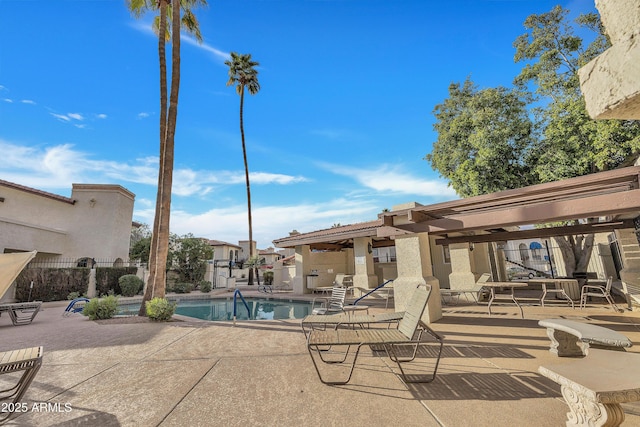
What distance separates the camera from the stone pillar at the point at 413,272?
6.69m

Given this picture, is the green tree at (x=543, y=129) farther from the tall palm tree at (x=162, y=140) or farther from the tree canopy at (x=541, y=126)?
the tall palm tree at (x=162, y=140)

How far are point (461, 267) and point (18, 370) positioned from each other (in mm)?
12845

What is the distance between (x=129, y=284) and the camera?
1639cm

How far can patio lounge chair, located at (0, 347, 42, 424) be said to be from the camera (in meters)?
2.73

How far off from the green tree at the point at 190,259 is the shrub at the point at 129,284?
153 inches

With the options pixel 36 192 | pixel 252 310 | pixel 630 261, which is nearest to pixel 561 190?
pixel 630 261

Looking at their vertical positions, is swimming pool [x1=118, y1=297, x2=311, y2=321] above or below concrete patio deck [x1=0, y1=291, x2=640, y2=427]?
below

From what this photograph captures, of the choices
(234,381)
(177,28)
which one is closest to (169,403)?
(234,381)

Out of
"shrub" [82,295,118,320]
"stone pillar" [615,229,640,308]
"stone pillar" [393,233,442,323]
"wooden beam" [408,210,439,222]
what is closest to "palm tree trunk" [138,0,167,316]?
"shrub" [82,295,118,320]

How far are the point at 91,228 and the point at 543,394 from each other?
25.4 meters

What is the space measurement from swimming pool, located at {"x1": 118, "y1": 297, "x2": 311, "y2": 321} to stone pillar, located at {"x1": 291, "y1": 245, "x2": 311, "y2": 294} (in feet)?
5.32

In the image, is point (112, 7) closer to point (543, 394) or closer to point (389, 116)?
point (389, 116)

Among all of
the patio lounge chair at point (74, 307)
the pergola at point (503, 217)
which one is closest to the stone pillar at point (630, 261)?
the pergola at point (503, 217)

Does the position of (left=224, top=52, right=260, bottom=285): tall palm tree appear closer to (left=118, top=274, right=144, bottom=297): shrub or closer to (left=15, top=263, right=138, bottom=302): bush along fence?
(left=118, top=274, right=144, bottom=297): shrub
